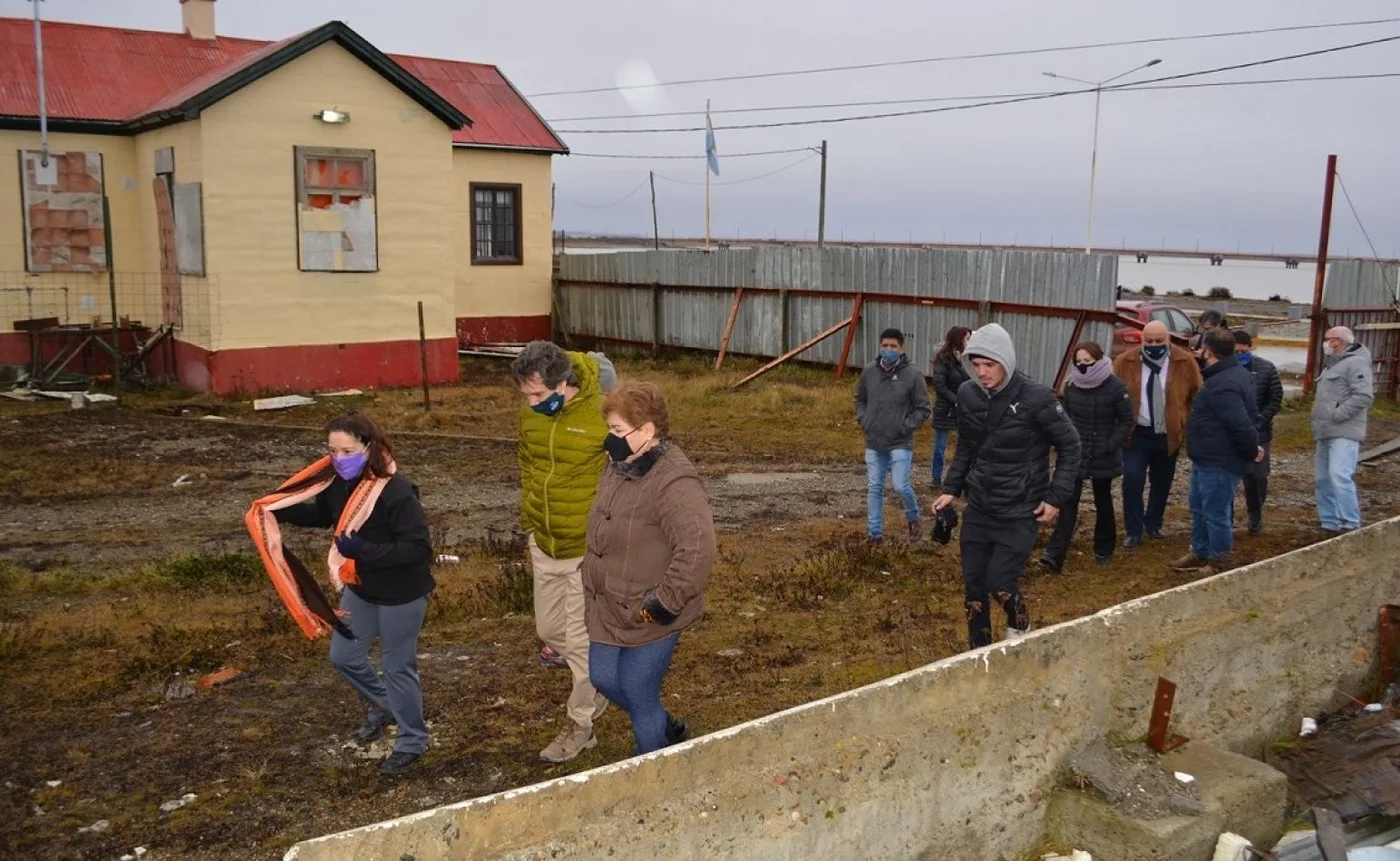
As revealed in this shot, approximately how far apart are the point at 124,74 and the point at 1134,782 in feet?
67.4

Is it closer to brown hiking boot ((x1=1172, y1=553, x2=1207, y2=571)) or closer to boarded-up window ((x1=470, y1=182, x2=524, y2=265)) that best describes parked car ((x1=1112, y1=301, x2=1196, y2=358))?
brown hiking boot ((x1=1172, y1=553, x2=1207, y2=571))

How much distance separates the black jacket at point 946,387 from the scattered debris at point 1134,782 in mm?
5430

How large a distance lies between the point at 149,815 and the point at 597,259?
20.8 meters

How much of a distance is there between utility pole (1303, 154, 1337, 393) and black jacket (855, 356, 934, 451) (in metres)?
10.5

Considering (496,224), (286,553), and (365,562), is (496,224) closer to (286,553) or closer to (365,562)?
(286,553)

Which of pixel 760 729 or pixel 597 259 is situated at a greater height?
pixel 597 259

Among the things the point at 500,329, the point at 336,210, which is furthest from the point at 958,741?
the point at 500,329

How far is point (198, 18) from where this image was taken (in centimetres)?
2177

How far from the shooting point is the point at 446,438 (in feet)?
46.2

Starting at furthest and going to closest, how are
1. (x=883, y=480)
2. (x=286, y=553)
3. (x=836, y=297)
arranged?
(x=836, y=297)
(x=883, y=480)
(x=286, y=553)

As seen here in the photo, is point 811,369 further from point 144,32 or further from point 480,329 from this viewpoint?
point 144,32

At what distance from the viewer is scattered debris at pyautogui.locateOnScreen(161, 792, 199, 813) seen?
4617 millimetres

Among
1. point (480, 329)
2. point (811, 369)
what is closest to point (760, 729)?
point (811, 369)

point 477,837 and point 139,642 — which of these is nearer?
point 477,837
